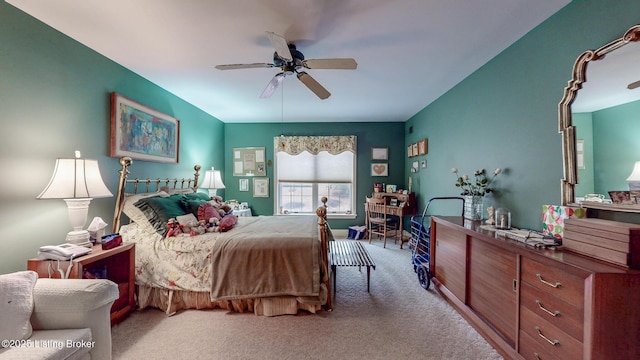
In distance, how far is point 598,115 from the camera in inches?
55.9

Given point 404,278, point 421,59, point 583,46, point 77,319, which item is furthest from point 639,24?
point 77,319

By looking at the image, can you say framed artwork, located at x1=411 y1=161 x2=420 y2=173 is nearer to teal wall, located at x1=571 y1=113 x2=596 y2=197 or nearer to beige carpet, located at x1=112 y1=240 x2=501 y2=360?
beige carpet, located at x1=112 y1=240 x2=501 y2=360

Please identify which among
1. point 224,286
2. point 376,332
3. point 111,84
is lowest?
point 376,332

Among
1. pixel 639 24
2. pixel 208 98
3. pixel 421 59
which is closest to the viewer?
pixel 639 24

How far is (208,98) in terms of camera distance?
11.6 ft

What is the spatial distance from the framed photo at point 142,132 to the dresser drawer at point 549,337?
3.87m

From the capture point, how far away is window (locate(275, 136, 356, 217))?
16.6 ft

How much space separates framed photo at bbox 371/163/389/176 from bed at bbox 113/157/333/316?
310 centimetres

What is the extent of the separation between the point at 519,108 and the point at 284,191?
4.18m

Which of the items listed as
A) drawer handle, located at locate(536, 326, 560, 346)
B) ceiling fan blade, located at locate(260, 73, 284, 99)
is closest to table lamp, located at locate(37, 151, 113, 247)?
ceiling fan blade, located at locate(260, 73, 284, 99)

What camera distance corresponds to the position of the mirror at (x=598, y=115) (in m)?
1.26

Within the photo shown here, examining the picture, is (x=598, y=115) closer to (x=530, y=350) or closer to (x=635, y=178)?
(x=635, y=178)

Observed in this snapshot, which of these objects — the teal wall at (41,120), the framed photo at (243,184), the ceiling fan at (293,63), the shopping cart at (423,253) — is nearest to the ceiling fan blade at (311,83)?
the ceiling fan at (293,63)

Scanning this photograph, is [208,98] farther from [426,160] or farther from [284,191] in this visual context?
[426,160]
